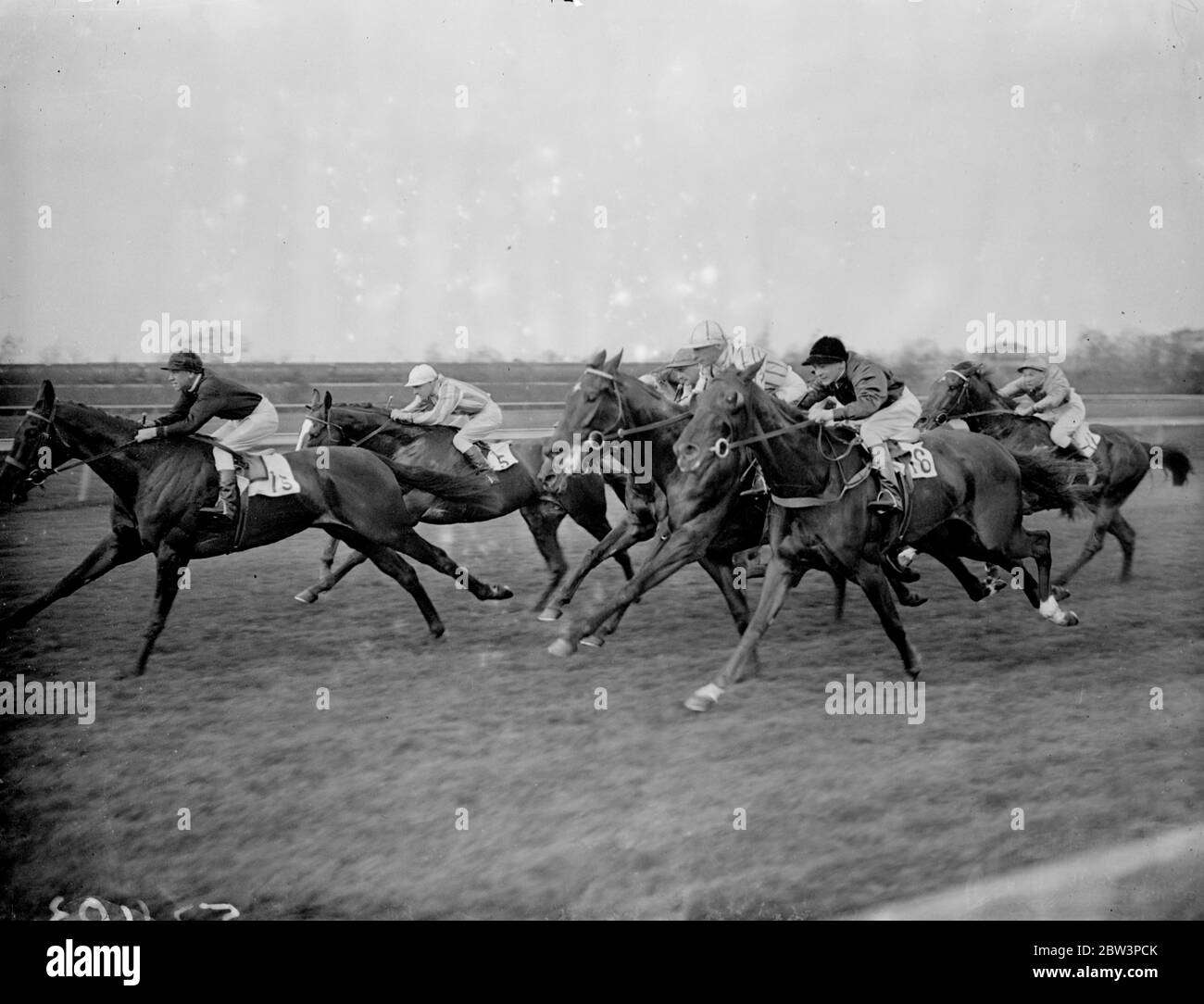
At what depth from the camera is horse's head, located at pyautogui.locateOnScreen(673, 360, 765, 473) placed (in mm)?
4777

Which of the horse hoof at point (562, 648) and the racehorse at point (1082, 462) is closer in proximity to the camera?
the horse hoof at point (562, 648)

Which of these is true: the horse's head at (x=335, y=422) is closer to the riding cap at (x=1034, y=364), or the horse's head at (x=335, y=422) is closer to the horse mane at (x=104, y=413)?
the horse mane at (x=104, y=413)

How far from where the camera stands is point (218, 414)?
523 cm

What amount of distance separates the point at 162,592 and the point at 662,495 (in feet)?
7.69

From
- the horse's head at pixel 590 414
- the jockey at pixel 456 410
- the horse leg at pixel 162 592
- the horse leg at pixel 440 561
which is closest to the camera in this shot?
the horse leg at pixel 162 592

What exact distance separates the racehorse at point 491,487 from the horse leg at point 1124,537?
2570 millimetres

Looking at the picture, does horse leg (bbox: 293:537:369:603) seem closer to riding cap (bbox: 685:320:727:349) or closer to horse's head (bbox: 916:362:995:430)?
riding cap (bbox: 685:320:727:349)

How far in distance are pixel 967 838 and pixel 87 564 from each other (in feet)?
12.8

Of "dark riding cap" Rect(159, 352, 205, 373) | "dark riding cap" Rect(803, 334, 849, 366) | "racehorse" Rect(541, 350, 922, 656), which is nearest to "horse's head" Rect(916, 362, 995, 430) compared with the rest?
"dark riding cap" Rect(803, 334, 849, 366)

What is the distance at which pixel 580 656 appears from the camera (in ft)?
17.3

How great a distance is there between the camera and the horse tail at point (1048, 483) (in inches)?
234

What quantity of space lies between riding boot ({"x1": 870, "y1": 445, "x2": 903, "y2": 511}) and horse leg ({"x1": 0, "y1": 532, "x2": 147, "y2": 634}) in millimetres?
3283

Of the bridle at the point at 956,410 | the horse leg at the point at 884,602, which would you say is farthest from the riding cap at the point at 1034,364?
the horse leg at the point at 884,602

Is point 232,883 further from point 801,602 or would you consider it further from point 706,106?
point 706,106
